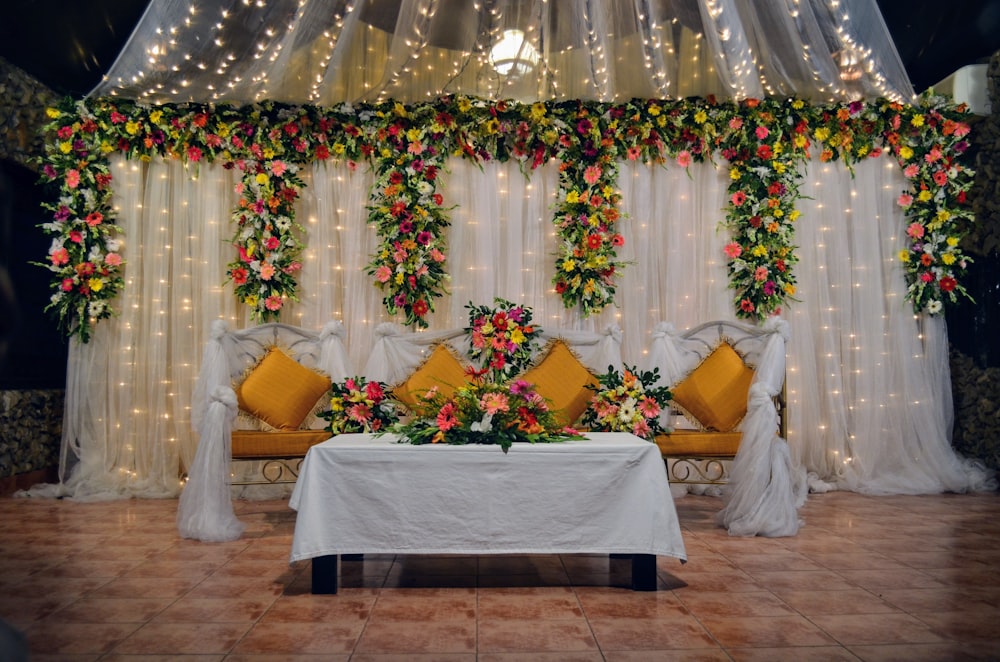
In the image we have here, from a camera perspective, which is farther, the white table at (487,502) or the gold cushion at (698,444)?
the gold cushion at (698,444)

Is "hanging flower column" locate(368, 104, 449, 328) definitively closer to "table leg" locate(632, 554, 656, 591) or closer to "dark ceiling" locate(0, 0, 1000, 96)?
"dark ceiling" locate(0, 0, 1000, 96)

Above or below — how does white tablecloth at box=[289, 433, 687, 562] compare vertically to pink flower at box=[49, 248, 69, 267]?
below

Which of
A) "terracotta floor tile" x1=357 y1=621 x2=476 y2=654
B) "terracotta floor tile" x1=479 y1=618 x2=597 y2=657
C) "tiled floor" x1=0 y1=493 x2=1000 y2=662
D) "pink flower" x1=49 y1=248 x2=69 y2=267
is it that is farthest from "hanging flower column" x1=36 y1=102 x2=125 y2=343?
"terracotta floor tile" x1=479 y1=618 x2=597 y2=657

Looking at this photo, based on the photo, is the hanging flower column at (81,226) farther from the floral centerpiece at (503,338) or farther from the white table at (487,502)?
the white table at (487,502)

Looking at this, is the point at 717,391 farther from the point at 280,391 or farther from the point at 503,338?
the point at 280,391

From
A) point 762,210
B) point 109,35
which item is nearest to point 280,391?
point 109,35

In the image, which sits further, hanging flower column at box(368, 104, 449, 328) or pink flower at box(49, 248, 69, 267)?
hanging flower column at box(368, 104, 449, 328)

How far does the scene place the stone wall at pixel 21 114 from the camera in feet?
18.3

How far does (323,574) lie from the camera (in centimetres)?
315

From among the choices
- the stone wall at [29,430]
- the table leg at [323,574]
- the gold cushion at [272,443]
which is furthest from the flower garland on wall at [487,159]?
the table leg at [323,574]

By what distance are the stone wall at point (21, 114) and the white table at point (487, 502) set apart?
13.6ft

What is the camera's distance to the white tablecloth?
3152 millimetres

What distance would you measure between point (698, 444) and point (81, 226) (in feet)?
15.2

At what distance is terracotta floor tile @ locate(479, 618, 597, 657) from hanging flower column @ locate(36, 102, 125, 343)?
4.36 meters
